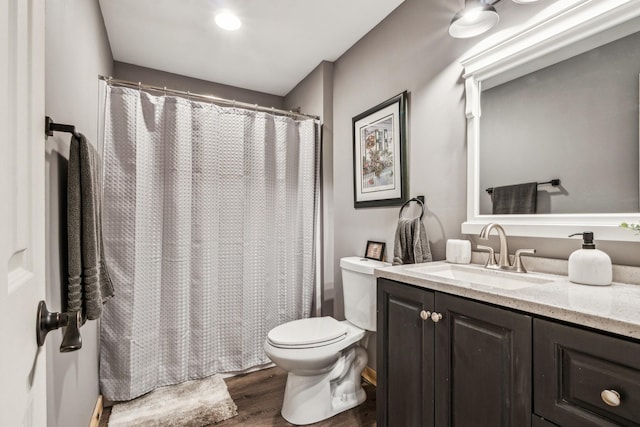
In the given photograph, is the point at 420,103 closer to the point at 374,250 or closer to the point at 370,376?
the point at 374,250

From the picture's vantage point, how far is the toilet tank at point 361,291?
5.85 feet

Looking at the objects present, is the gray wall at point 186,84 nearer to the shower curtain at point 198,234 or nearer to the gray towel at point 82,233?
the shower curtain at point 198,234

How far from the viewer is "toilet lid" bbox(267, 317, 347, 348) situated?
1.64 meters

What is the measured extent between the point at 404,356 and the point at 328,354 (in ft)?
1.79

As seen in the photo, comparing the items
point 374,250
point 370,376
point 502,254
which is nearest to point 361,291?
point 374,250

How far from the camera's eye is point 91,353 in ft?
5.33

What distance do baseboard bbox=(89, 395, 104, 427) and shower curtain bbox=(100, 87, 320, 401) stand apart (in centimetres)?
7

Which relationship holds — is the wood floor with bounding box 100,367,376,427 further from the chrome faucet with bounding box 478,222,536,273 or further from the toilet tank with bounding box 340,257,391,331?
the chrome faucet with bounding box 478,222,536,273

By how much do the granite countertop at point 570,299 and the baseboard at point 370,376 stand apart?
4.04ft

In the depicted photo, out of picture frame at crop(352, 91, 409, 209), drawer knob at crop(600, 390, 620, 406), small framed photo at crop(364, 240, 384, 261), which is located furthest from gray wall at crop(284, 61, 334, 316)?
drawer knob at crop(600, 390, 620, 406)

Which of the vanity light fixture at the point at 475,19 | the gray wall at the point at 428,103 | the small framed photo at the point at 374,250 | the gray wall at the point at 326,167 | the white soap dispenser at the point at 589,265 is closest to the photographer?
the white soap dispenser at the point at 589,265

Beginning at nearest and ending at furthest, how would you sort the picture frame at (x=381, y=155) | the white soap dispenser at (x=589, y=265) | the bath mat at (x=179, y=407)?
1. the white soap dispenser at (x=589, y=265)
2. the bath mat at (x=179, y=407)
3. the picture frame at (x=381, y=155)

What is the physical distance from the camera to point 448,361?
103 centimetres

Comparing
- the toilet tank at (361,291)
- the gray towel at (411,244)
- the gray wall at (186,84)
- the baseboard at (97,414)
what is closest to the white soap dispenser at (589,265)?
the gray towel at (411,244)
